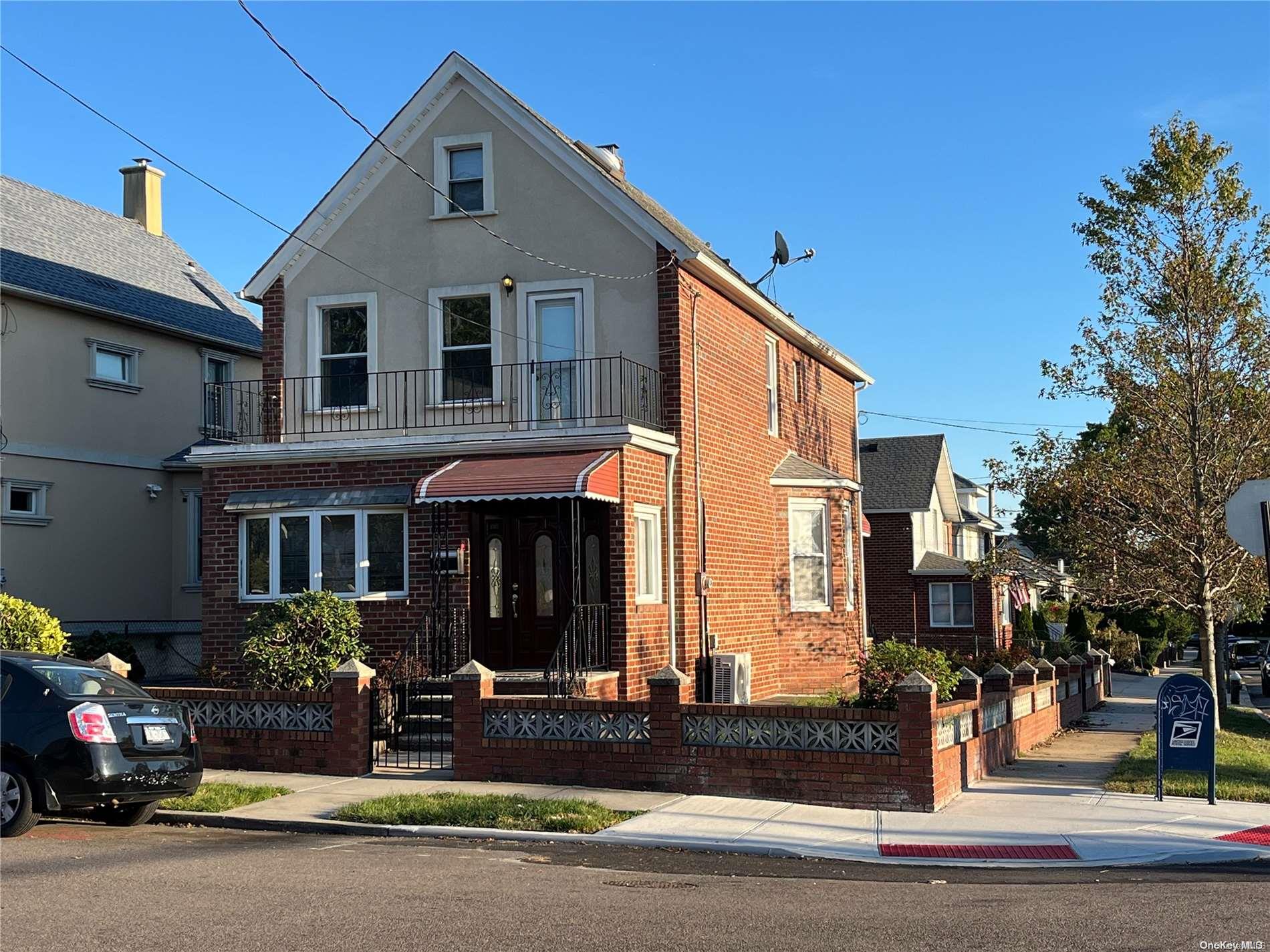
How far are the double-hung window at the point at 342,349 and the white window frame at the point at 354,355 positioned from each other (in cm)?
1

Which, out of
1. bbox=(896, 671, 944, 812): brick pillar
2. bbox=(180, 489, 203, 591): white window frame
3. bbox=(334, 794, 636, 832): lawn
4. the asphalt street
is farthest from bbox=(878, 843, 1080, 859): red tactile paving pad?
bbox=(180, 489, 203, 591): white window frame

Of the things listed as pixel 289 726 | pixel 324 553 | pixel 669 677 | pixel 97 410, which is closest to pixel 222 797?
pixel 289 726

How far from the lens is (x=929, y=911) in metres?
8.14

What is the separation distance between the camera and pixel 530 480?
634 inches

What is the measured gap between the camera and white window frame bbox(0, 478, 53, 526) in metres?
22.1

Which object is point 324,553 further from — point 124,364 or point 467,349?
point 124,364

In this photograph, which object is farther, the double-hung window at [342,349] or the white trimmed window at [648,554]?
the double-hung window at [342,349]

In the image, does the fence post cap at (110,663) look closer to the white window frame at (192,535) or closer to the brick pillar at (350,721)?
the brick pillar at (350,721)

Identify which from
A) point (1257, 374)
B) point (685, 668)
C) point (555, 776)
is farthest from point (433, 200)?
point (1257, 374)

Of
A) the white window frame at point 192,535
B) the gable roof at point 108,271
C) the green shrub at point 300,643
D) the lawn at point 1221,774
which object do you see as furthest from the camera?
the white window frame at point 192,535

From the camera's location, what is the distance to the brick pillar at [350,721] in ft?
46.1

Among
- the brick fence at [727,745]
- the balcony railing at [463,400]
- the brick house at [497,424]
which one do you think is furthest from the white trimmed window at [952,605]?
the brick fence at [727,745]

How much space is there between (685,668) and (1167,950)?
11394 mm

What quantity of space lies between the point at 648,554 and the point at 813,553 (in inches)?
207
